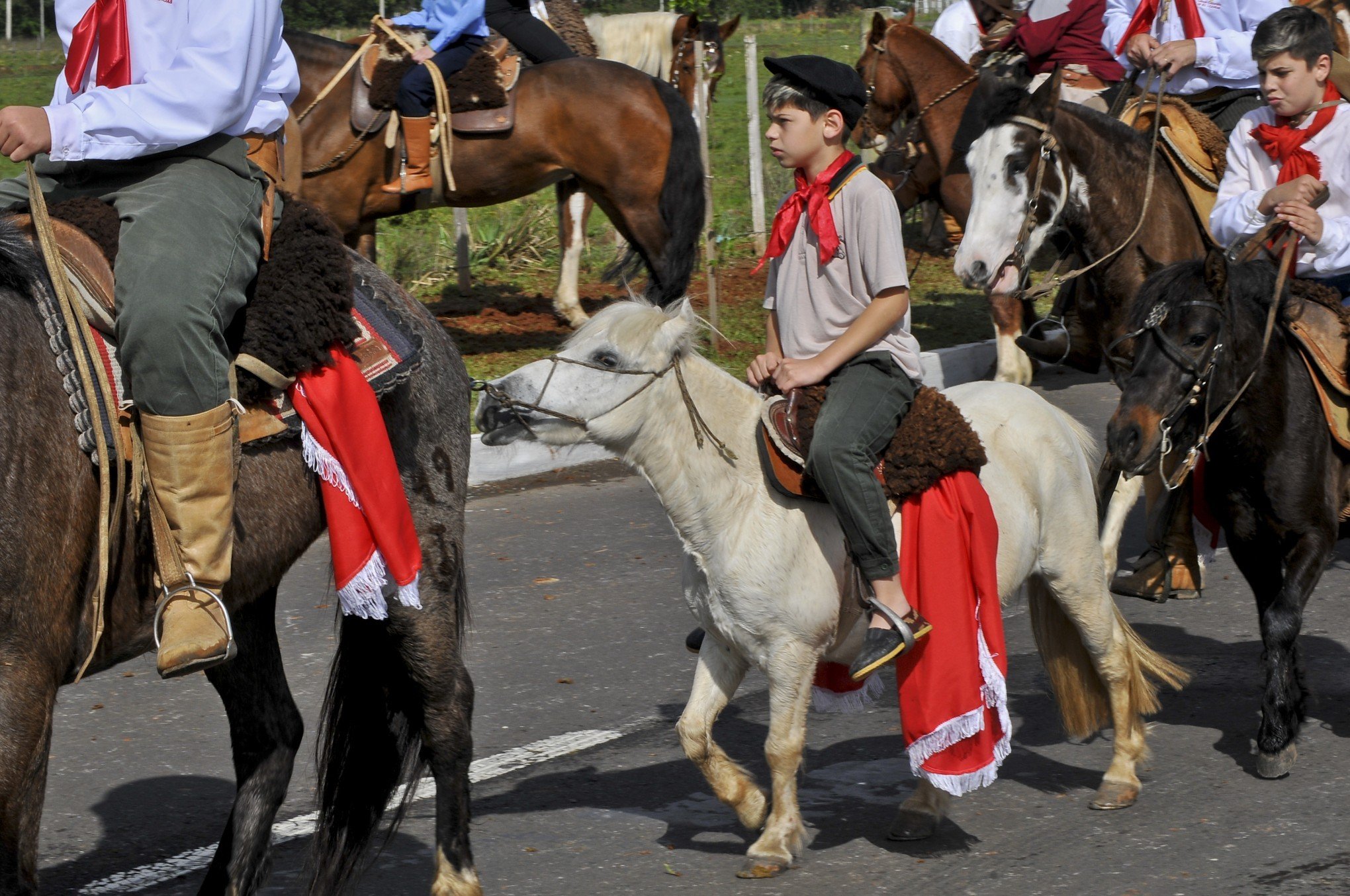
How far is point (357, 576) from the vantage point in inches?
147

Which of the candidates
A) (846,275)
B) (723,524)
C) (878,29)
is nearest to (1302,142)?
(846,275)

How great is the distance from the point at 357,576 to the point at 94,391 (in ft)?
2.56

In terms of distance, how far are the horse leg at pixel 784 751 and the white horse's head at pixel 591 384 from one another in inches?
31.2

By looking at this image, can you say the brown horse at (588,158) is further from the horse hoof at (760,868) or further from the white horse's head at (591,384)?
the horse hoof at (760,868)

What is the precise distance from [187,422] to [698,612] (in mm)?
1619

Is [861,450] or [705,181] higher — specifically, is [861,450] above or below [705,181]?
above

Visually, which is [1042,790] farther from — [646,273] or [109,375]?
[646,273]

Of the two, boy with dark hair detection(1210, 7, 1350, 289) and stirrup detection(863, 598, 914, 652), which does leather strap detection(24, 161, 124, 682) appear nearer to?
stirrup detection(863, 598, 914, 652)

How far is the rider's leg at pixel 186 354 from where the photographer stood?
3311 mm

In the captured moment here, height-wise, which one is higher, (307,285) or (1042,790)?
(307,285)

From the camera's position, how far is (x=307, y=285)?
3.70 meters

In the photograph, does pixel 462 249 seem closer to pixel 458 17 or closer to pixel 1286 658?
pixel 458 17

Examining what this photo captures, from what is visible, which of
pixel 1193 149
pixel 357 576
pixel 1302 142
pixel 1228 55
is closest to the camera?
pixel 357 576

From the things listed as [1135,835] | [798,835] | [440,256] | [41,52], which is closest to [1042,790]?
[1135,835]
